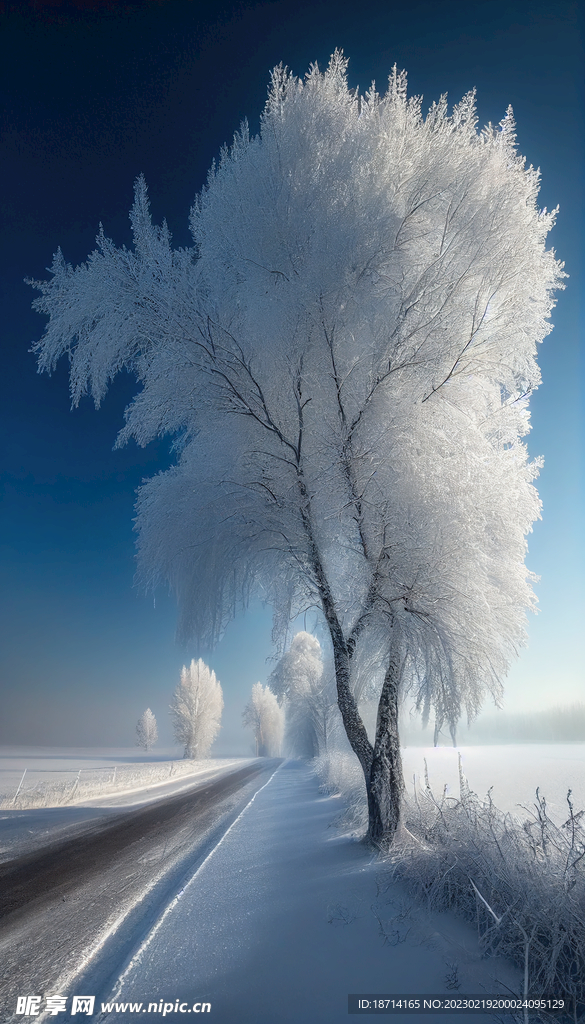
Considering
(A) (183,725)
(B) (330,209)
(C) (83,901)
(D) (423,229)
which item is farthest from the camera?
(A) (183,725)

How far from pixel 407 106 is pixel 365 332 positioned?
288 cm

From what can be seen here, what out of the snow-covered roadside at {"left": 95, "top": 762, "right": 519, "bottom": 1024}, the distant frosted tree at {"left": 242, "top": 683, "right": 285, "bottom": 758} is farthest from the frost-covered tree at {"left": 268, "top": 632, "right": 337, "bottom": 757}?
the distant frosted tree at {"left": 242, "top": 683, "right": 285, "bottom": 758}

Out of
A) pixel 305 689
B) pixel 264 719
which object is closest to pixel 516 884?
pixel 305 689

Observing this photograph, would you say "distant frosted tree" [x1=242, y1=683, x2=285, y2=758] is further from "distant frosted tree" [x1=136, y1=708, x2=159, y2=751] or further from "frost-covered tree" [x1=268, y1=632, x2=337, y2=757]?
"frost-covered tree" [x1=268, y1=632, x2=337, y2=757]

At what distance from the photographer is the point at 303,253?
4918 millimetres

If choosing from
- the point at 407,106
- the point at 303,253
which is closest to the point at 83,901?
the point at 303,253

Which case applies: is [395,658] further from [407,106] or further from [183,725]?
[183,725]

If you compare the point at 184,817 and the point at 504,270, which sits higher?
the point at 504,270

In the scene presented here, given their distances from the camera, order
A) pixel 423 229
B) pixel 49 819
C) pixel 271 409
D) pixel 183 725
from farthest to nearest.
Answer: pixel 183 725 → pixel 49 819 → pixel 271 409 → pixel 423 229

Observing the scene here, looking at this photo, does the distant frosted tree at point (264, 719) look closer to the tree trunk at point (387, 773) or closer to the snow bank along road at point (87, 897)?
the snow bank along road at point (87, 897)

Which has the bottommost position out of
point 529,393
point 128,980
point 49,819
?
point 49,819

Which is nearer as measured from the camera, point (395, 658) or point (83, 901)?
point (83, 901)

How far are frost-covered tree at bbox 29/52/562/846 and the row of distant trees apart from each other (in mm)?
5729

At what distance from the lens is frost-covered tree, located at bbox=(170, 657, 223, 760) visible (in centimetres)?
4007
